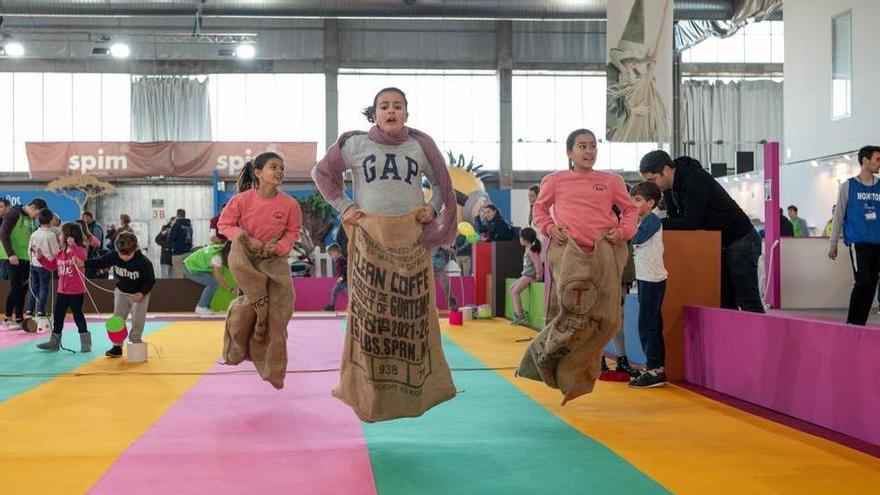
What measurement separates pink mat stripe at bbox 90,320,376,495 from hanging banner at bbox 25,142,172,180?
60.1 ft

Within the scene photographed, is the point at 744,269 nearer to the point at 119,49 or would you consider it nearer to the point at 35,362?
the point at 35,362

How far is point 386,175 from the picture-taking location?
15.0 feet

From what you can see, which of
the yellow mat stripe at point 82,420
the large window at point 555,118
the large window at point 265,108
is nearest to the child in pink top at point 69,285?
the yellow mat stripe at point 82,420

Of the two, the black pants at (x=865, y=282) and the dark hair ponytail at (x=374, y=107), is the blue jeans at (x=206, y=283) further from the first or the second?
the dark hair ponytail at (x=374, y=107)

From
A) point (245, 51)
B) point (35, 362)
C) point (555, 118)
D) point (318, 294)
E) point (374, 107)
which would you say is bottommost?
point (35, 362)

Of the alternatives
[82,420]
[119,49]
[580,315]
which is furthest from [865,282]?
[119,49]

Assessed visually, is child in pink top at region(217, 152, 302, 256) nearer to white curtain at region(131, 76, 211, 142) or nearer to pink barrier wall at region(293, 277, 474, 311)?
pink barrier wall at region(293, 277, 474, 311)

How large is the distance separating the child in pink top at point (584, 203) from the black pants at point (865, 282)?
131 inches

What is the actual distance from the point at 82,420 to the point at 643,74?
991cm

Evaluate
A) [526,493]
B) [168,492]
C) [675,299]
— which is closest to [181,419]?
[168,492]

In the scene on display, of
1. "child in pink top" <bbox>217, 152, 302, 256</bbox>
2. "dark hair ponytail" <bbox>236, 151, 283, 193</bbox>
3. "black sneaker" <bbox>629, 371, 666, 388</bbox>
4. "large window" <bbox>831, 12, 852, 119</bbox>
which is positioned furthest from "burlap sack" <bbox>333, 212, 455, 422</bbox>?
"large window" <bbox>831, 12, 852, 119</bbox>

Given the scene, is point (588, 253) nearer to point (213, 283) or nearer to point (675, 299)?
point (675, 299)

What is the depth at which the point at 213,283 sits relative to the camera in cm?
1513

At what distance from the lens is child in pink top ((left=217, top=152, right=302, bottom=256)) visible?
580 centimetres
